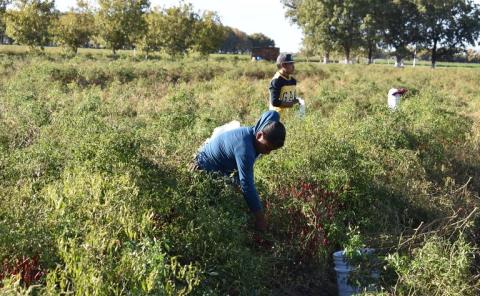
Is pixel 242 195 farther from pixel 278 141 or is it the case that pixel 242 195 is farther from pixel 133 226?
pixel 133 226

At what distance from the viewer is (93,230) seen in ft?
9.25

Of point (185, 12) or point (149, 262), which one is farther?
point (185, 12)

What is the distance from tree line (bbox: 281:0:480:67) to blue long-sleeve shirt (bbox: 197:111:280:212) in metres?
39.2

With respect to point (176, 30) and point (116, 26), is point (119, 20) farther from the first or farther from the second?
point (176, 30)

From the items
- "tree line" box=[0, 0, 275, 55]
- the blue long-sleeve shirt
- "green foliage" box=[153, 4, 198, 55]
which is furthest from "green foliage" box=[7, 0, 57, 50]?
the blue long-sleeve shirt

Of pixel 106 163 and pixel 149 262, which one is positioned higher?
pixel 106 163

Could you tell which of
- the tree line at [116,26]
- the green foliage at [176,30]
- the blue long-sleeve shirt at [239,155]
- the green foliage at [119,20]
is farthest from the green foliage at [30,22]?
the blue long-sleeve shirt at [239,155]

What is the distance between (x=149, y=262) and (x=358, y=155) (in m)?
3.26

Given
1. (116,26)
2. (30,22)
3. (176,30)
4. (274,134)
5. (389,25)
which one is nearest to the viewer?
(274,134)

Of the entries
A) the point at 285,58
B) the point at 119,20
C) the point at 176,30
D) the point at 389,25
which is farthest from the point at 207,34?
the point at 285,58

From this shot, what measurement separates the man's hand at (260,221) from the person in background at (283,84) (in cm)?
288

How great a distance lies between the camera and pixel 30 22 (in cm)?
2764

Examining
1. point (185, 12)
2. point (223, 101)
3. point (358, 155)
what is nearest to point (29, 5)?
point (185, 12)

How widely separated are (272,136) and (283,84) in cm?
301
